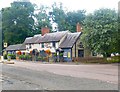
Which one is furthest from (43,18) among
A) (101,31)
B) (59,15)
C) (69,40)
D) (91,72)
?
(91,72)

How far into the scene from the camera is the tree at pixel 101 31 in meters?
43.3

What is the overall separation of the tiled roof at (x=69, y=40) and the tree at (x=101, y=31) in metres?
8.53

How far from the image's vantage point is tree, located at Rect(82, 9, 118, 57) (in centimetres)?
4328

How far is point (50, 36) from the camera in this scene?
209 ft

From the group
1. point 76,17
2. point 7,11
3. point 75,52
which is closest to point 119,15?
point 75,52

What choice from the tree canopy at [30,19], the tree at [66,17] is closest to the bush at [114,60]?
the tree canopy at [30,19]

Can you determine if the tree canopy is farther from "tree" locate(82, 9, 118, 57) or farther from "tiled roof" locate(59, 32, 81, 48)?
"tree" locate(82, 9, 118, 57)

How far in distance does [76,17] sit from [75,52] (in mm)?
38456

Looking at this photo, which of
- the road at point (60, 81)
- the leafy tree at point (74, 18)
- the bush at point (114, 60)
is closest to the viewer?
the road at point (60, 81)

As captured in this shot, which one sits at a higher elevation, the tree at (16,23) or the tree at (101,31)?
the tree at (16,23)

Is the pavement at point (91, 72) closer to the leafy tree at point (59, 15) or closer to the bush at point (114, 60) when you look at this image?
the bush at point (114, 60)

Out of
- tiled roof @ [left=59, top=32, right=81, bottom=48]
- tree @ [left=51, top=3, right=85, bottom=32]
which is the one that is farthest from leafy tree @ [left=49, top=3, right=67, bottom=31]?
tiled roof @ [left=59, top=32, right=81, bottom=48]

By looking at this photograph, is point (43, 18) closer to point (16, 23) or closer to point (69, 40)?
point (16, 23)

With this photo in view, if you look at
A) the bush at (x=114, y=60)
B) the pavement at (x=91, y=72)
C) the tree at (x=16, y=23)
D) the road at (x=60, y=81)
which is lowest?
the road at (x=60, y=81)
